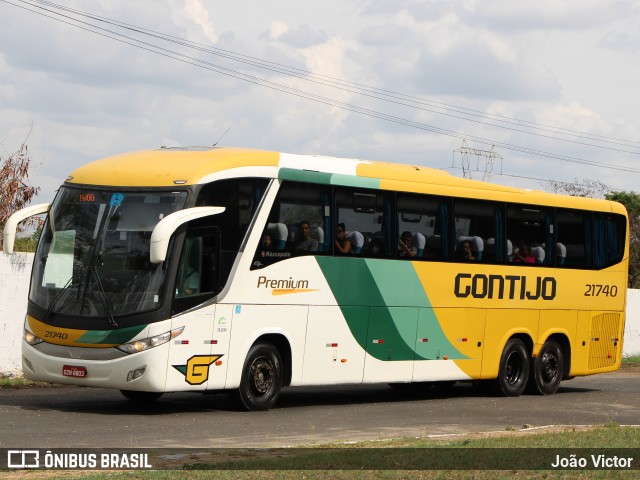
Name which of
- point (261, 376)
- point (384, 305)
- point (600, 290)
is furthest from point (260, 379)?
point (600, 290)

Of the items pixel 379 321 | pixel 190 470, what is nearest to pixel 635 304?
pixel 379 321

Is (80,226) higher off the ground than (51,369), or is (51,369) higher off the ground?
(80,226)

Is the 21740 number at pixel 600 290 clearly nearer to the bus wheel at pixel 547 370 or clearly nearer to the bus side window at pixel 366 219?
the bus wheel at pixel 547 370

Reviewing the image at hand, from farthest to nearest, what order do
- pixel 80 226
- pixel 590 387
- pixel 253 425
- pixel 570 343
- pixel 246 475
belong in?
pixel 590 387, pixel 570 343, pixel 80 226, pixel 253 425, pixel 246 475

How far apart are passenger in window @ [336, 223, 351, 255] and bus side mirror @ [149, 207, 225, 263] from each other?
10.2 ft

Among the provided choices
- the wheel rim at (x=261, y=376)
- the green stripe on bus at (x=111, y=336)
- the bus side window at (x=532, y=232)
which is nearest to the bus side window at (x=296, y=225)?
the wheel rim at (x=261, y=376)

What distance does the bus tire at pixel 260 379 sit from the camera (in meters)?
18.3

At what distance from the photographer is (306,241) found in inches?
750

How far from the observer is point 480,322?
22641 millimetres

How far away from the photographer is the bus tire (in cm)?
1829

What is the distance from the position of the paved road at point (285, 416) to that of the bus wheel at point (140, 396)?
18 centimetres

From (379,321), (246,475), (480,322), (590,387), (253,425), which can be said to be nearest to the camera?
(246,475)

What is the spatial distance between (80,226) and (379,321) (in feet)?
17.3

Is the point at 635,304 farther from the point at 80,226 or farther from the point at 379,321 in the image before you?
the point at 80,226
